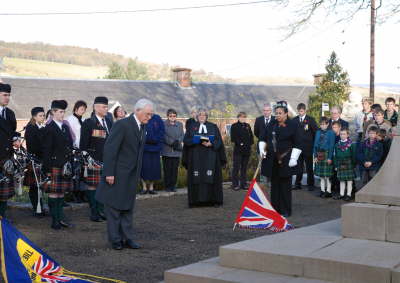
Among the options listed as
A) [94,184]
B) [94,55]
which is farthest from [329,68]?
[94,55]

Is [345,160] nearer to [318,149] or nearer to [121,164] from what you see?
[318,149]

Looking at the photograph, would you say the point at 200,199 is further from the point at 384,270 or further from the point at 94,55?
the point at 94,55

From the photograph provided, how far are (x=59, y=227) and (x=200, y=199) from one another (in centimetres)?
325

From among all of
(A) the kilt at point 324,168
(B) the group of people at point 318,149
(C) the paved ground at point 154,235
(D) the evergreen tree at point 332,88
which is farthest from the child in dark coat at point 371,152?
(D) the evergreen tree at point 332,88

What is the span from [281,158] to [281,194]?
0.67m

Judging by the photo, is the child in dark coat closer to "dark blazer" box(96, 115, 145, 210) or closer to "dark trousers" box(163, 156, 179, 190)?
"dark trousers" box(163, 156, 179, 190)

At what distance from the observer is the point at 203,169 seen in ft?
38.3

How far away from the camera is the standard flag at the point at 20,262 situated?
566 cm

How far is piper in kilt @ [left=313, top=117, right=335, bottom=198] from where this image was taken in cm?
1321

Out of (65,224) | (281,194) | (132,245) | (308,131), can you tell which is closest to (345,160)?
(308,131)

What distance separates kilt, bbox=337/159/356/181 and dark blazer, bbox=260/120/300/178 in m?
2.80

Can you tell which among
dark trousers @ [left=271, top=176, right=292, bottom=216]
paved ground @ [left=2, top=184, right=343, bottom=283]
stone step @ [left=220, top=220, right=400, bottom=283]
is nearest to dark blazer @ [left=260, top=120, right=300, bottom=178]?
dark trousers @ [left=271, top=176, right=292, bottom=216]

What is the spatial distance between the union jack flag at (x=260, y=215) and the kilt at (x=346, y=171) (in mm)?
4268

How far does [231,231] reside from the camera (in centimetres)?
897
